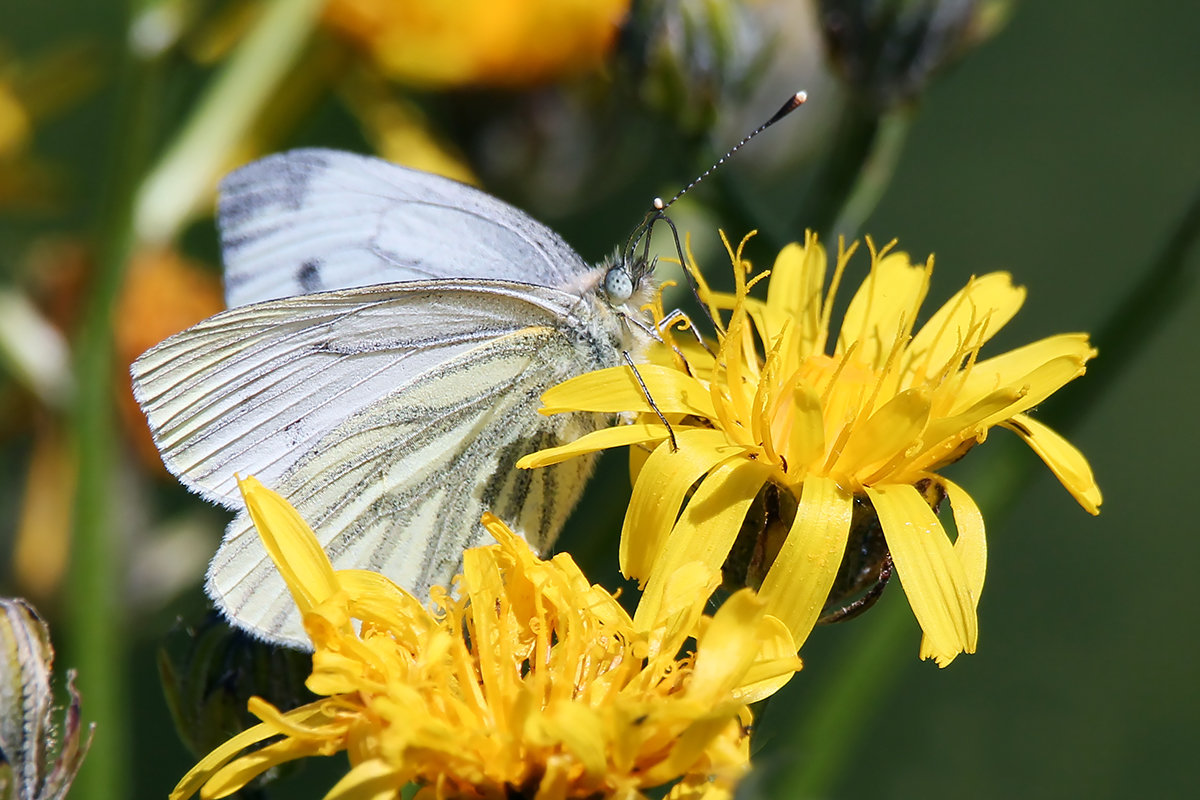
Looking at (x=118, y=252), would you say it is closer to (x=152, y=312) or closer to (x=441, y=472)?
(x=441, y=472)

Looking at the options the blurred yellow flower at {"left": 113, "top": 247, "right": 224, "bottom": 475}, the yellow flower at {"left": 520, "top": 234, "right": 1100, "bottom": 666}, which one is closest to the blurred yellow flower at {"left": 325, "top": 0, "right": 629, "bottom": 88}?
the blurred yellow flower at {"left": 113, "top": 247, "right": 224, "bottom": 475}

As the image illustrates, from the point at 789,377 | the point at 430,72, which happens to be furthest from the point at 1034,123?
the point at 789,377

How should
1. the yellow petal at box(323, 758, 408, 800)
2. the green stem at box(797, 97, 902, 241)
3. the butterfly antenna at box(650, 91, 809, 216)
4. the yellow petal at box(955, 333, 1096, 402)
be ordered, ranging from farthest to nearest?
the green stem at box(797, 97, 902, 241), the butterfly antenna at box(650, 91, 809, 216), the yellow petal at box(955, 333, 1096, 402), the yellow petal at box(323, 758, 408, 800)

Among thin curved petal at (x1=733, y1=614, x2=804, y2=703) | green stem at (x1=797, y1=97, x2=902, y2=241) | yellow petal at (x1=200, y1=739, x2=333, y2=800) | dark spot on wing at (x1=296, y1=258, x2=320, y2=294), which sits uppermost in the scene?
dark spot on wing at (x1=296, y1=258, x2=320, y2=294)

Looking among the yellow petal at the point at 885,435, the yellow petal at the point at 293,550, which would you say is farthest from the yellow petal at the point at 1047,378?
the yellow petal at the point at 293,550

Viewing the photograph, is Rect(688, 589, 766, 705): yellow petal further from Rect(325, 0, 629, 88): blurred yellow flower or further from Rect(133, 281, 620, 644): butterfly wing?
Rect(325, 0, 629, 88): blurred yellow flower
